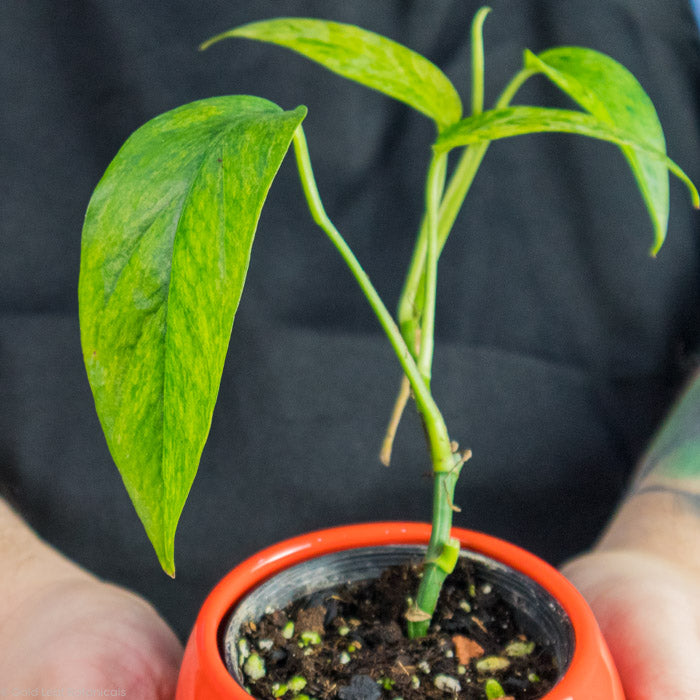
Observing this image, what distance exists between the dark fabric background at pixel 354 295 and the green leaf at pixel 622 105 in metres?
0.37

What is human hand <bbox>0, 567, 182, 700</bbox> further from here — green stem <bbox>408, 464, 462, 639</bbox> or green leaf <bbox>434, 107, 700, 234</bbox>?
green leaf <bbox>434, 107, 700, 234</bbox>

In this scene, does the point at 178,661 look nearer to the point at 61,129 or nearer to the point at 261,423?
the point at 261,423

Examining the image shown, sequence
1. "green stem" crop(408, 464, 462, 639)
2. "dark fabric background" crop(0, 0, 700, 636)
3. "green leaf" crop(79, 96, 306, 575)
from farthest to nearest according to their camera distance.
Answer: "dark fabric background" crop(0, 0, 700, 636), "green stem" crop(408, 464, 462, 639), "green leaf" crop(79, 96, 306, 575)

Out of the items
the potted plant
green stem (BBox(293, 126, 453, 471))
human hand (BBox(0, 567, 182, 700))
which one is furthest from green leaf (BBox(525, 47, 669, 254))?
human hand (BBox(0, 567, 182, 700))

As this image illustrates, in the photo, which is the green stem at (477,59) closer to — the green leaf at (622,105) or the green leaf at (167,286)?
the green leaf at (622,105)

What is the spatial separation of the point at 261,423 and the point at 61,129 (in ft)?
1.06

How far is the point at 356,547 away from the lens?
39 centimetres

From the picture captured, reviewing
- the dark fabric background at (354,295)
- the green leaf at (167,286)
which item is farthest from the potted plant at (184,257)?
the dark fabric background at (354,295)

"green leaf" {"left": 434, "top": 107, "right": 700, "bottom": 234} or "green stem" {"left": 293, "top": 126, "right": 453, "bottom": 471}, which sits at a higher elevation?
"green leaf" {"left": 434, "top": 107, "right": 700, "bottom": 234}

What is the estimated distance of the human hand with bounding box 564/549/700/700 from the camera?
36 cm

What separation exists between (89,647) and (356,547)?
16 cm

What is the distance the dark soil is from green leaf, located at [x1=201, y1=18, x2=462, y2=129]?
23cm

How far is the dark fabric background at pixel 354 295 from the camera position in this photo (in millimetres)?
674

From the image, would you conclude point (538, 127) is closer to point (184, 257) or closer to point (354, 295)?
point (184, 257)
